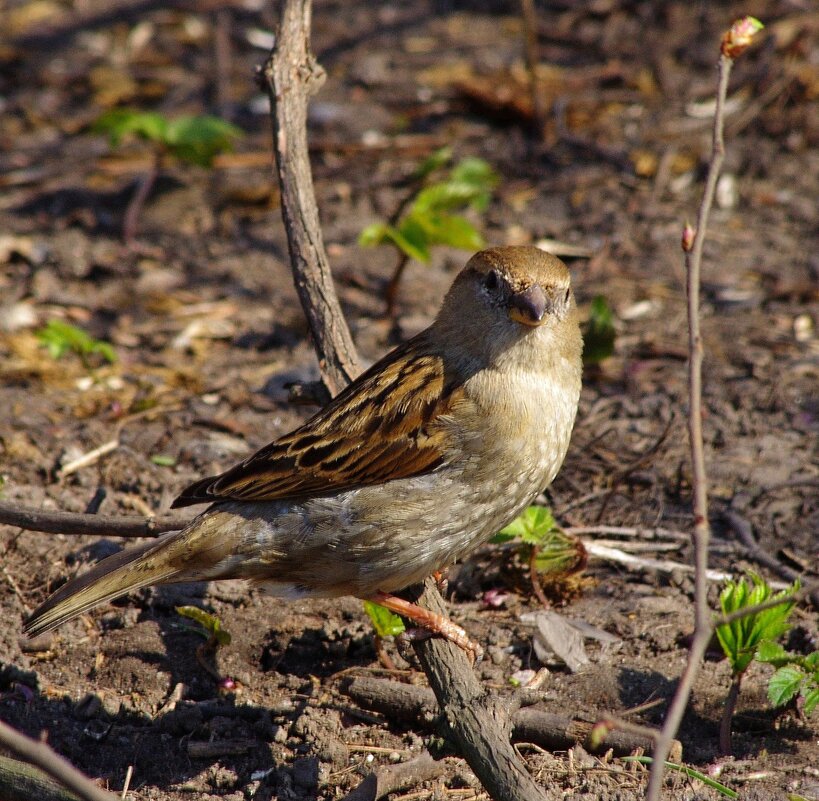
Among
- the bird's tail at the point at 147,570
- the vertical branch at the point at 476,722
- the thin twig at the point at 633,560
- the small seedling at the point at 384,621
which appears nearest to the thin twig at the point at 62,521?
the bird's tail at the point at 147,570

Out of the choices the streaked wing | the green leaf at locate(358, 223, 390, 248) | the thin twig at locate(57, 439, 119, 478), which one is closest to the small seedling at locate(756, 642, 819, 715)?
the streaked wing

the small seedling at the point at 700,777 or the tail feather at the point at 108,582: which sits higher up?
the tail feather at the point at 108,582

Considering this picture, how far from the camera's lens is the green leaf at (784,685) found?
3461 millimetres

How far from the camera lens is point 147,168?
25.2 ft

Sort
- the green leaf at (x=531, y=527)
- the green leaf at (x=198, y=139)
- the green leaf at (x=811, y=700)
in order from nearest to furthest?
the green leaf at (x=811, y=700) → the green leaf at (x=531, y=527) → the green leaf at (x=198, y=139)

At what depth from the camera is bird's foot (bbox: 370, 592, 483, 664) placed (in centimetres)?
360

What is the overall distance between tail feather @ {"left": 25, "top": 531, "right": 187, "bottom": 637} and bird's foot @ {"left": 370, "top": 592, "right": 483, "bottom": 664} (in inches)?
28.2

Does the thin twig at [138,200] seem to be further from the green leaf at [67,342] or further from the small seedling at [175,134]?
the green leaf at [67,342]

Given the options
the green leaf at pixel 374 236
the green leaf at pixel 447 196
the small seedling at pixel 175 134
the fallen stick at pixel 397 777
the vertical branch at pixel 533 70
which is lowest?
the fallen stick at pixel 397 777

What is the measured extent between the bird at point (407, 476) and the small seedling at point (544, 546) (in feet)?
1.48

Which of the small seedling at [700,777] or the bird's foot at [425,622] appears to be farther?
the bird's foot at [425,622]

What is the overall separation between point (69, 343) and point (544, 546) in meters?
2.82

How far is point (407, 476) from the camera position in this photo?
12.3ft

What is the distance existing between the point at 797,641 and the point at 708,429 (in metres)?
1.48
